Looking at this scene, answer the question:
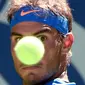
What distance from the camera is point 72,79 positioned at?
6.66 ft

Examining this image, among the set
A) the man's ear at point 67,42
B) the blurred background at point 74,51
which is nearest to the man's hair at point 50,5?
the man's ear at point 67,42

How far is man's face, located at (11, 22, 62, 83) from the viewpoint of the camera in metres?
1.01

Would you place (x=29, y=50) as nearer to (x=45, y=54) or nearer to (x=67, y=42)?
(x=45, y=54)

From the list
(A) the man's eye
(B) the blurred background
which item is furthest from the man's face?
(B) the blurred background

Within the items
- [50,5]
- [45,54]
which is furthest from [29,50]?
[50,5]

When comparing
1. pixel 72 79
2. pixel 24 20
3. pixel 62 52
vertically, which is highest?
pixel 24 20

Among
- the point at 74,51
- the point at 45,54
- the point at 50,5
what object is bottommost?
the point at 74,51

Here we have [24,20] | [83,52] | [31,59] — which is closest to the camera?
[31,59]

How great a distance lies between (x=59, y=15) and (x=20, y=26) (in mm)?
119

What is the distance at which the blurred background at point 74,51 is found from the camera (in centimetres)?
194

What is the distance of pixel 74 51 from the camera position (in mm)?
2082

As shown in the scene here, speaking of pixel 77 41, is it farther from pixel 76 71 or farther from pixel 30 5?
pixel 30 5

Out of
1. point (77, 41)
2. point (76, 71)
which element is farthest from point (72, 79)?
point (77, 41)

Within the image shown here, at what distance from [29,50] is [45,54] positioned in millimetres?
82
